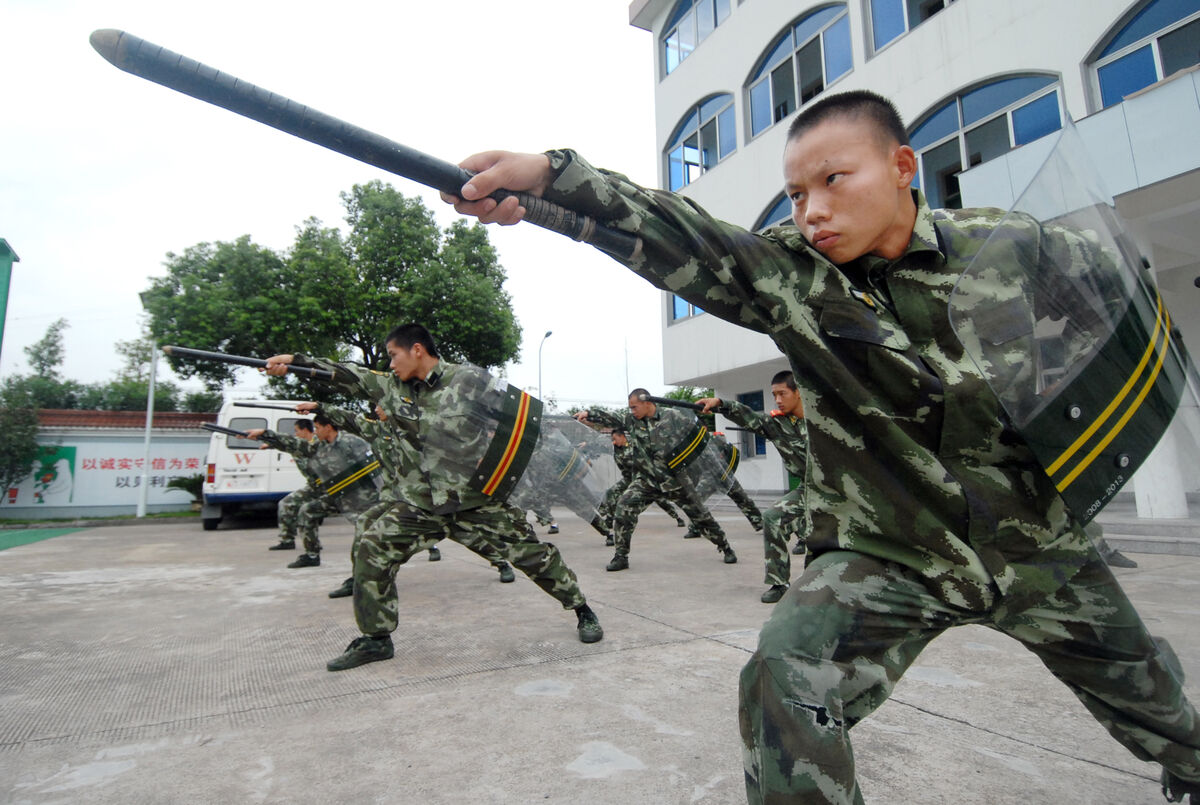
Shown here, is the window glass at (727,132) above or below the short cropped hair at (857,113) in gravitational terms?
above

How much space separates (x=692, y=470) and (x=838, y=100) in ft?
20.0

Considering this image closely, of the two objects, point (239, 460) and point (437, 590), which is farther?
point (239, 460)

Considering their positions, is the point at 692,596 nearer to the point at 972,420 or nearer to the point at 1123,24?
the point at 972,420

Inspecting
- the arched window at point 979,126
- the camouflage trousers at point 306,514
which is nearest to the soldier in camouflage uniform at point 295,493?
the camouflage trousers at point 306,514

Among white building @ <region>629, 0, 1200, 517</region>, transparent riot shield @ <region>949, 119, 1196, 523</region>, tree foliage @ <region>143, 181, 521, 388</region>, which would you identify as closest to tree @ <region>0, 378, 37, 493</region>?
tree foliage @ <region>143, 181, 521, 388</region>

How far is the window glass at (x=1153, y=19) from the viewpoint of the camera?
7523mm

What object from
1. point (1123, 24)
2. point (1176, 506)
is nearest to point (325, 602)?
point (1176, 506)

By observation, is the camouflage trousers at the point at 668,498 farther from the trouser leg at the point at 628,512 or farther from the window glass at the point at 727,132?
the window glass at the point at 727,132

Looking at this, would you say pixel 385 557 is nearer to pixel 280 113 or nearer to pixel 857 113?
pixel 280 113

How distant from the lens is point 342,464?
718cm

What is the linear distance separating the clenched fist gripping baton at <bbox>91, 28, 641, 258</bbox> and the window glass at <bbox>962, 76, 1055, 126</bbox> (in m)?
10.6

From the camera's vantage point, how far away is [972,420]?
1.24 meters

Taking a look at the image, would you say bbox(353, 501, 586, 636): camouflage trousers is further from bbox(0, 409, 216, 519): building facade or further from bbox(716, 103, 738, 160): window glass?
bbox(0, 409, 216, 519): building facade

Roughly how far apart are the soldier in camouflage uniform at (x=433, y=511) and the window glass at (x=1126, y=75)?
850 centimetres
